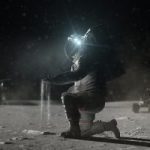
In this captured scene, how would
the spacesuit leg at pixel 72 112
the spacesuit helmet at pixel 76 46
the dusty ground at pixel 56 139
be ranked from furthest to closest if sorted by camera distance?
the spacesuit helmet at pixel 76 46 → the spacesuit leg at pixel 72 112 → the dusty ground at pixel 56 139

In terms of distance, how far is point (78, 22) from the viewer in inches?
Answer: 759

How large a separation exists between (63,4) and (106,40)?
42.8ft

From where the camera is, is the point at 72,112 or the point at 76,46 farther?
the point at 76,46

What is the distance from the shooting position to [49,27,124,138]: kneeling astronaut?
6719mm

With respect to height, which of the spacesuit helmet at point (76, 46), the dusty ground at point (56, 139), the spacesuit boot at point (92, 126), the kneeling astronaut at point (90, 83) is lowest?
the dusty ground at point (56, 139)

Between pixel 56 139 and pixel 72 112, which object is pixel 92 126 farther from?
pixel 56 139

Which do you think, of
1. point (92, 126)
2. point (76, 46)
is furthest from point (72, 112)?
point (76, 46)

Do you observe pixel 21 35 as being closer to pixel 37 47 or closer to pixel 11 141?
pixel 37 47

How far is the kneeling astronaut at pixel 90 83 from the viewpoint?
6.72 metres

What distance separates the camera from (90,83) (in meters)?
6.83

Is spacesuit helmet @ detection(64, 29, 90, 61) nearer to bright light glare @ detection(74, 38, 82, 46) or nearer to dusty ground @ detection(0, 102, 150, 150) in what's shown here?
bright light glare @ detection(74, 38, 82, 46)

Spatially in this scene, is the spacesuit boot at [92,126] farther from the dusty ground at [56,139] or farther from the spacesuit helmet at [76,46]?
the spacesuit helmet at [76,46]

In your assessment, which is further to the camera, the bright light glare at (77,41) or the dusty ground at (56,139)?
the bright light glare at (77,41)

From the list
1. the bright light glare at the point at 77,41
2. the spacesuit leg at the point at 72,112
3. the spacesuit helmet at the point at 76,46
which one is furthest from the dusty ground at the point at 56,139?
the bright light glare at the point at 77,41
